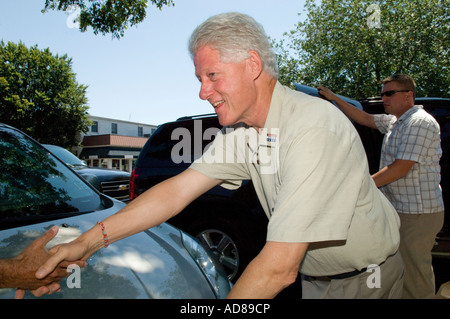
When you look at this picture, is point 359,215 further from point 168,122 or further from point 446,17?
point 446,17

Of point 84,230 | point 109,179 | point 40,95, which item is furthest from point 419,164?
point 40,95

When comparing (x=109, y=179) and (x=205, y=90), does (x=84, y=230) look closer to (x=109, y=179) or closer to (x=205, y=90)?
(x=205, y=90)

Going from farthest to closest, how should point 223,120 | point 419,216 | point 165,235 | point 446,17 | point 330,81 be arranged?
1. point 330,81
2. point 446,17
3. point 419,216
4. point 165,235
5. point 223,120

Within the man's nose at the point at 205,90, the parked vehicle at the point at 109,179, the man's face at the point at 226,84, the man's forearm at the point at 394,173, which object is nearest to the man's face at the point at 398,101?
the man's forearm at the point at 394,173

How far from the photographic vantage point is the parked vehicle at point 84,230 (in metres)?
1.51

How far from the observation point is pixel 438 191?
2.67m

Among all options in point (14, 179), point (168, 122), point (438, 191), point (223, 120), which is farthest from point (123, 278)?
point (168, 122)

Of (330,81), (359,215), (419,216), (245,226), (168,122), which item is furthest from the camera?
(330,81)

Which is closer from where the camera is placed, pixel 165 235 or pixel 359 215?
pixel 359 215

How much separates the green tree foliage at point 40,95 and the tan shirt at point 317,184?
31.5 metres

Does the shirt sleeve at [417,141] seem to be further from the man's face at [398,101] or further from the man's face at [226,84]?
the man's face at [226,84]

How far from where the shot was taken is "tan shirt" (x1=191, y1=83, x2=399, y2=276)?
103 centimetres

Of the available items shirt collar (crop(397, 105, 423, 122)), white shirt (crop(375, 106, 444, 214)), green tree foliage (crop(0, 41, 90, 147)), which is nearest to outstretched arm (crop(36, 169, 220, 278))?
white shirt (crop(375, 106, 444, 214))
